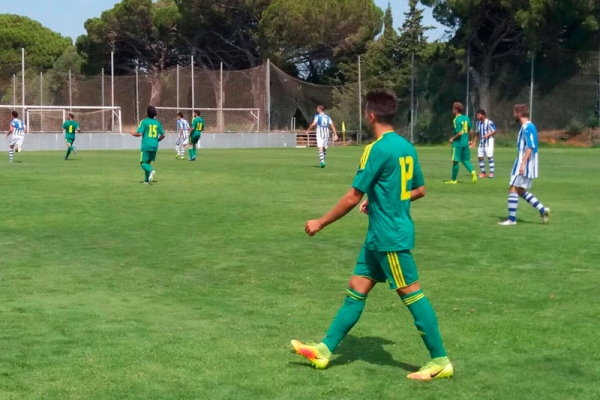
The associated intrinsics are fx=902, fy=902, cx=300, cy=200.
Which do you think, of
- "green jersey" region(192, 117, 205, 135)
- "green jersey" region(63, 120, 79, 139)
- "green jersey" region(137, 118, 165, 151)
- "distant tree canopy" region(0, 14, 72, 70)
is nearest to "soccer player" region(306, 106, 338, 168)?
"green jersey" region(192, 117, 205, 135)

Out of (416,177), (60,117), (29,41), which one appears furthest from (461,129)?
(29,41)

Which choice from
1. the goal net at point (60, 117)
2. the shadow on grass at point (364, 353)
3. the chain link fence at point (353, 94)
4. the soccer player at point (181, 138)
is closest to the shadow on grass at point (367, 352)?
the shadow on grass at point (364, 353)

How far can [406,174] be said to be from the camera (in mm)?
5660

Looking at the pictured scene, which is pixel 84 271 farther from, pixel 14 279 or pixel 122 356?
pixel 122 356

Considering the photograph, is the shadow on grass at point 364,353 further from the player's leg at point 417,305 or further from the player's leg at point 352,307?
the player's leg at point 417,305

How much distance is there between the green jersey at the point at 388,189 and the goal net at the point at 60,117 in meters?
41.6

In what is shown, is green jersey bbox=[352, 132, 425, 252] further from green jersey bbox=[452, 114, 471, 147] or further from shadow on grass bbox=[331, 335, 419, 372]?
green jersey bbox=[452, 114, 471, 147]

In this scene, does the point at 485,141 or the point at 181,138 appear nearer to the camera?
the point at 485,141

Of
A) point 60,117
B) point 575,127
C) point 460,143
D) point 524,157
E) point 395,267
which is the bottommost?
point 395,267

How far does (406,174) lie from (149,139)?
15.7 metres

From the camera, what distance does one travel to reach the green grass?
562 centimetres

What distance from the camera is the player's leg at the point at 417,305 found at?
5.60 meters

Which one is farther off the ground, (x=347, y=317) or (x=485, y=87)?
(x=485, y=87)

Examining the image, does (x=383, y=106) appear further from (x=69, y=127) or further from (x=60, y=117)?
(x=60, y=117)
